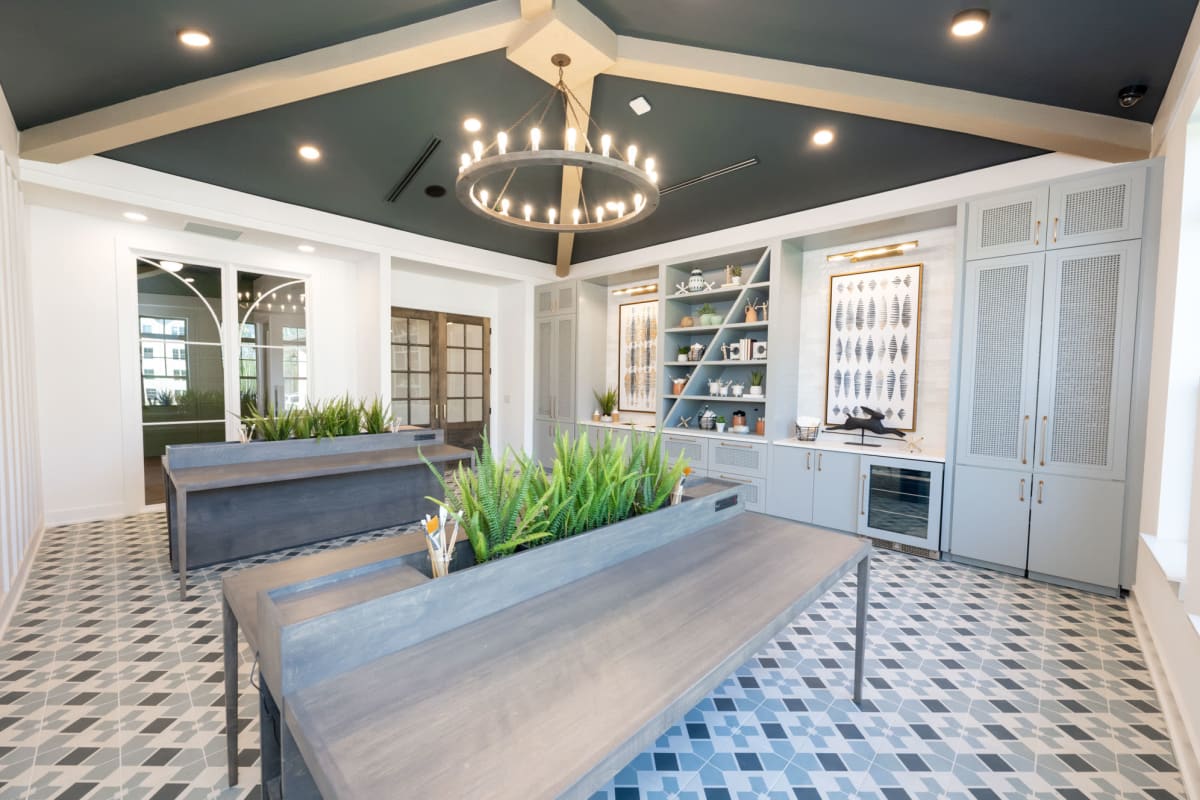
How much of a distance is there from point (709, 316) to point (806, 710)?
13.1ft

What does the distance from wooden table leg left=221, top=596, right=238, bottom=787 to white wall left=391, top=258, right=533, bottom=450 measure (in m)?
5.20

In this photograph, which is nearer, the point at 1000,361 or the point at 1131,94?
the point at 1131,94

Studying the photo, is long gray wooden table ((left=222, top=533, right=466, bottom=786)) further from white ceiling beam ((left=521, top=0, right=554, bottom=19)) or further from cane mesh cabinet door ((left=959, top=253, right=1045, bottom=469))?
cane mesh cabinet door ((left=959, top=253, right=1045, bottom=469))

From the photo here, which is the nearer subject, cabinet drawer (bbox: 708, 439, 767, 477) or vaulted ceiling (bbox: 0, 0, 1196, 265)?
vaulted ceiling (bbox: 0, 0, 1196, 265)

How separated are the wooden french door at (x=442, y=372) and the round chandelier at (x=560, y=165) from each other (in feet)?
6.86

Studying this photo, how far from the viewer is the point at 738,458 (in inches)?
196

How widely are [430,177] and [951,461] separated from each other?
17.4 ft

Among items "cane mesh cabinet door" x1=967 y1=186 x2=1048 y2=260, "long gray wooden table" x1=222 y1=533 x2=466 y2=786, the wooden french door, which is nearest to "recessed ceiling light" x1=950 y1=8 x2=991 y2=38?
"cane mesh cabinet door" x1=967 y1=186 x2=1048 y2=260

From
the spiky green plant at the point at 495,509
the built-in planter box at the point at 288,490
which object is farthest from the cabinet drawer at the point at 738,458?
the spiky green plant at the point at 495,509

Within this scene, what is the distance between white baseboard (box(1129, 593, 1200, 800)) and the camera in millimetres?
1728

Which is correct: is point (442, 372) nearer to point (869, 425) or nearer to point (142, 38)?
point (142, 38)

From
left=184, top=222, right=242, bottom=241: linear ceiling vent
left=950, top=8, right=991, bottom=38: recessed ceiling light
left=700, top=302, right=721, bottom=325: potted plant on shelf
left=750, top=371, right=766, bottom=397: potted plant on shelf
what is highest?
left=950, top=8, right=991, bottom=38: recessed ceiling light

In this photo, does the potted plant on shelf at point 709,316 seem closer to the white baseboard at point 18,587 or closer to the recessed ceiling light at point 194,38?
the recessed ceiling light at point 194,38

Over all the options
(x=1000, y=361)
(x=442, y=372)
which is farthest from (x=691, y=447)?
(x=442, y=372)
